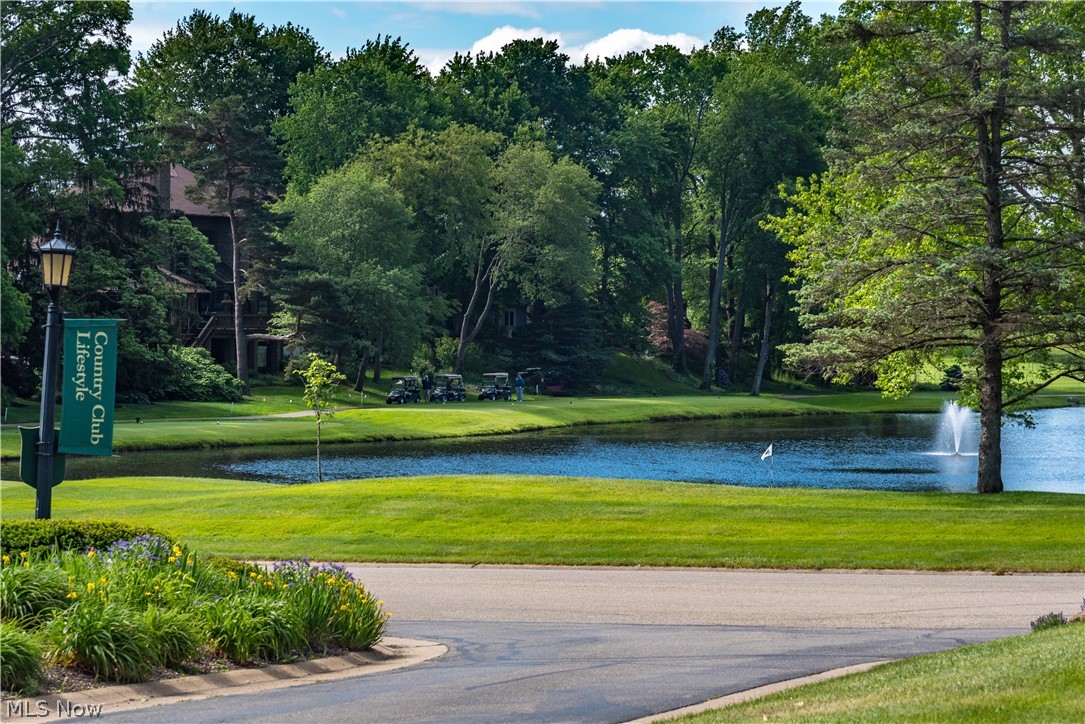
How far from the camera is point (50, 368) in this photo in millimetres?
16078

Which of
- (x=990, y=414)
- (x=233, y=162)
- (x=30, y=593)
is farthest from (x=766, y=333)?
(x=30, y=593)

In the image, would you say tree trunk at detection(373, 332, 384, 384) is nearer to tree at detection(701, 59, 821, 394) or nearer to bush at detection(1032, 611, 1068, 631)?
tree at detection(701, 59, 821, 394)

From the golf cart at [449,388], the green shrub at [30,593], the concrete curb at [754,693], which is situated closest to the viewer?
the concrete curb at [754,693]

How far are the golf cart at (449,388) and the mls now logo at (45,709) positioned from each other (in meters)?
60.4

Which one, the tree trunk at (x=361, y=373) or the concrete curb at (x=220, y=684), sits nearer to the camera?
the concrete curb at (x=220, y=684)

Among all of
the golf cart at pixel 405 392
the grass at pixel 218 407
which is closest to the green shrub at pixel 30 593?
the grass at pixel 218 407

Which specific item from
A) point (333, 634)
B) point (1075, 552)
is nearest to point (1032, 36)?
point (1075, 552)

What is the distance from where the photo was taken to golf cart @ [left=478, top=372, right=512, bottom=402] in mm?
73438

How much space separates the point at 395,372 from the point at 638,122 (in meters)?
25.5

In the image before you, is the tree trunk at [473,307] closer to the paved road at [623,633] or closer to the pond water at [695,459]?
the pond water at [695,459]

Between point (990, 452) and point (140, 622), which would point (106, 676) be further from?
point (990, 452)

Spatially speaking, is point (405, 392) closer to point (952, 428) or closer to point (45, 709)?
point (952, 428)

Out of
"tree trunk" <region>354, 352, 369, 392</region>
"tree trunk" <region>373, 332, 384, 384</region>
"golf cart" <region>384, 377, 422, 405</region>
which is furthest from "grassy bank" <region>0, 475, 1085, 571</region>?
"tree trunk" <region>373, 332, 384, 384</region>

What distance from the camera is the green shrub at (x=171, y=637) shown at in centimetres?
1094
